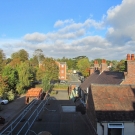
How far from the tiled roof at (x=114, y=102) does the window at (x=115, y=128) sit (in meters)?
0.38

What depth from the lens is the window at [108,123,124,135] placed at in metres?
11.0

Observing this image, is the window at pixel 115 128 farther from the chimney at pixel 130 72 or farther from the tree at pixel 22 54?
the tree at pixel 22 54

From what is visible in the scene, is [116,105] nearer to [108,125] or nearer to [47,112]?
[108,125]

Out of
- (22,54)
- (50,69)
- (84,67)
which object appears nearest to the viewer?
(50,69)

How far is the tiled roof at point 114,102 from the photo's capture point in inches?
440

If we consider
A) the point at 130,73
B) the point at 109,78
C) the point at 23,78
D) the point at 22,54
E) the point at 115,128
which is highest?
the point at 22,54

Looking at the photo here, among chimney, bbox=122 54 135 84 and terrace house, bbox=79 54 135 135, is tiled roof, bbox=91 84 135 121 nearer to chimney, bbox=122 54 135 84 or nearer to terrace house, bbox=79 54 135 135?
terrace house, bbox=79 54 135 135

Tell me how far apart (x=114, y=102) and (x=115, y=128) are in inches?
66.8

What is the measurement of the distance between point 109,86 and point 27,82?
42.7m

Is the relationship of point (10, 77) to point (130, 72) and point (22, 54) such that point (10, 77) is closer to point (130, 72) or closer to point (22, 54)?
point (130, 72)

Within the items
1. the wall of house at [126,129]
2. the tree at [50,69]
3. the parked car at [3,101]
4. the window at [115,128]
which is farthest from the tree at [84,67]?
the wall of house at [126,129]

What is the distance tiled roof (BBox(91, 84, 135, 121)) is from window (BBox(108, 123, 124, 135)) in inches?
15.1

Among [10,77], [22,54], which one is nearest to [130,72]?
[10,77]

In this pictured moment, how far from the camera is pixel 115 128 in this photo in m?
11.3
